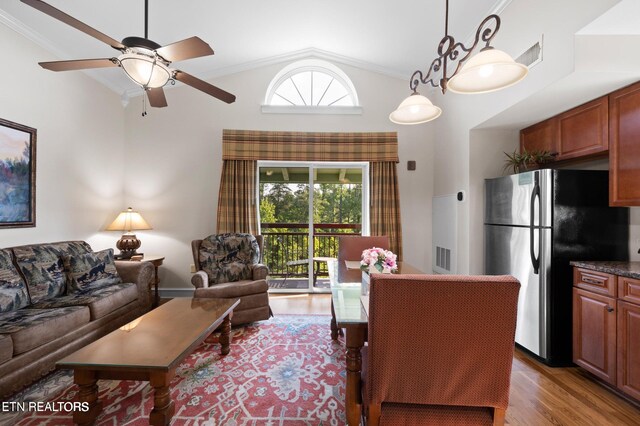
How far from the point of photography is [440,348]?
1.17 m

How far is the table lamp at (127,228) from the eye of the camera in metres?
3.62

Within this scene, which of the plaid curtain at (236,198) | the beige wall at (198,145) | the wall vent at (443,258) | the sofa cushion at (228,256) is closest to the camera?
the sofa cushion at (228,256)

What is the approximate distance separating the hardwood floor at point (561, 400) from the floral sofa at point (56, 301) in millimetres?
3075

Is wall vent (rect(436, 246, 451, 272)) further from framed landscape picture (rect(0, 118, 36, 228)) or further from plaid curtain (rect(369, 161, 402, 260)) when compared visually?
framed landscape picture (rect(0, 118, 36, 228))

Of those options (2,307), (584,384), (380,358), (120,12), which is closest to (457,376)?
(380,358)

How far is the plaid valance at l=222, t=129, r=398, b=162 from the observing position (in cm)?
416

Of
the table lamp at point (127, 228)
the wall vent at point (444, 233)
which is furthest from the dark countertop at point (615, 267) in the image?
the table lamp at point (127, 228)

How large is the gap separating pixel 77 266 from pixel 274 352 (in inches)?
80.1

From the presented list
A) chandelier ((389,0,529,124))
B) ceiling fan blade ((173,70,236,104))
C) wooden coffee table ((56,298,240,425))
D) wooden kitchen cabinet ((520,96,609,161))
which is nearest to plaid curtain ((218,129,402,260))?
wooden kitchen cabinet ((520,96,609,161))

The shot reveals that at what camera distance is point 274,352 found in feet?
8.48

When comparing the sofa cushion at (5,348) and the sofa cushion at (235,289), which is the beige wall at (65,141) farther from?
the sofa cushion at (235,289)

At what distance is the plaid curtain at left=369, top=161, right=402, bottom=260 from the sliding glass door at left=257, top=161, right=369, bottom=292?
7.7 inches

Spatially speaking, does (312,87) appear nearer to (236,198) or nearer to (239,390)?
(236,198)

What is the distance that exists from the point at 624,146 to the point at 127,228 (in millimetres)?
4925
